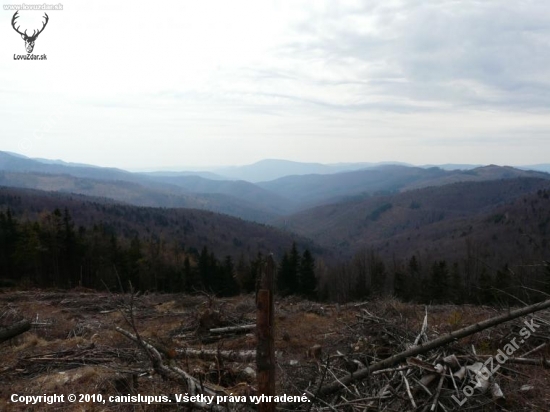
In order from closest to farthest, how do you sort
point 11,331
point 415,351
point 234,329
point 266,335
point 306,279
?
point 266,335 → point 415,351 → point 11,331 → point 234,329 → point 306,279

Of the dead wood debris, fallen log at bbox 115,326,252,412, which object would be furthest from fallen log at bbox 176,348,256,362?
the dead wood debris

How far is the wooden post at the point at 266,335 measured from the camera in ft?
11.2

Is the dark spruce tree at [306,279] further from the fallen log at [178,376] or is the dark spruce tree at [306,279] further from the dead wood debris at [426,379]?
the fallen log at [178,376]

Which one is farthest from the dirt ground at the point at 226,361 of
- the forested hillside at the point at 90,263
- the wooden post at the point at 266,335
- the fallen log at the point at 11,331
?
the forested hillside at the point at 90,263

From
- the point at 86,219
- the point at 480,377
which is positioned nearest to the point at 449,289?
the point at 480,377

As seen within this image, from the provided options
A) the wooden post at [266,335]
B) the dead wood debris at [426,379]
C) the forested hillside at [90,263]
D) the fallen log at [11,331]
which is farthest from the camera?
the forested hillside at [90,263]

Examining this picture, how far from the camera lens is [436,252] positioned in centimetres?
12569

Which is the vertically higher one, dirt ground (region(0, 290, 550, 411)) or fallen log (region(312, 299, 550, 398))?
fallen log (region(312, 299, 550, 398))

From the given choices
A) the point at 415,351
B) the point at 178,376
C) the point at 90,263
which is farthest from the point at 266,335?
the point at 90,263

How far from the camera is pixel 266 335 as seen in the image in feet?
11.3

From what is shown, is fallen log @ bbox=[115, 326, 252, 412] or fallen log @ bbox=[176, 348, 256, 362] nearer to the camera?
fallen log @ bbox=[115, 326, 252, 412]

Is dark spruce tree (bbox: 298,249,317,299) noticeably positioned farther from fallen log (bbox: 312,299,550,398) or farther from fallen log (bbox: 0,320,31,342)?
fallen log (bbox: 0,320,31,342)

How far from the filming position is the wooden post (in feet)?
11.2

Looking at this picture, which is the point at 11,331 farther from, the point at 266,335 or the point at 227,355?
the point at 266,335
